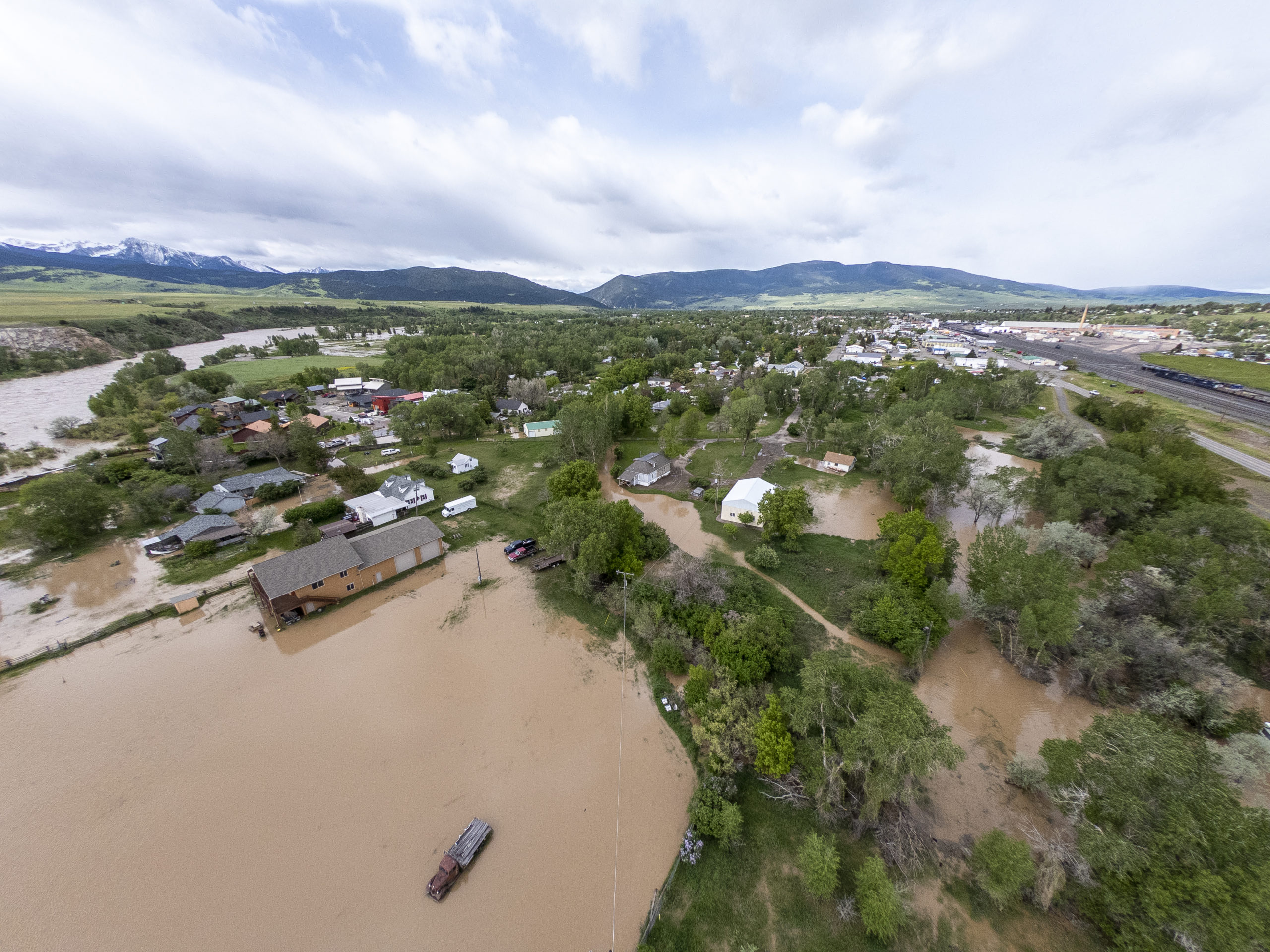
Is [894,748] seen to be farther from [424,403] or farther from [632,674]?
[424,403]

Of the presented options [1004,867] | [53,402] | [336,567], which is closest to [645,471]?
[336,567]

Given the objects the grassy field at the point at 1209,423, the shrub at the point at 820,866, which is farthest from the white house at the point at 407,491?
the grassy field at the point at 1209,423

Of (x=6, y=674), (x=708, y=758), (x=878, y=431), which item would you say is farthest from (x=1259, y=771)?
(x=6, y=674)

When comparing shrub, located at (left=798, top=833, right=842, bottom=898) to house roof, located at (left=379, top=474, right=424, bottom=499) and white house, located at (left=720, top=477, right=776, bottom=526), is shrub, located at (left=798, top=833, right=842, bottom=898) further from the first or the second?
house roof, located at (left=379, top=474, right=424, bottom=499)

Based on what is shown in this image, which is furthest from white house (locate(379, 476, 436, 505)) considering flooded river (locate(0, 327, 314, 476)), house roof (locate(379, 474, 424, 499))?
flooded river (locate(0, 327, 314, 476))

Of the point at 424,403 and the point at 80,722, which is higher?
the point at 424,403
